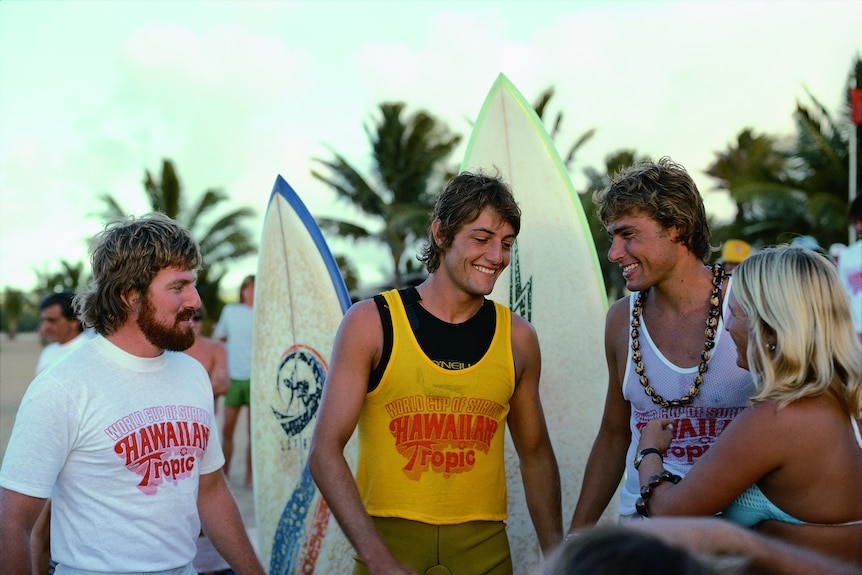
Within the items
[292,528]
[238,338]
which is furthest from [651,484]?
[238,338]

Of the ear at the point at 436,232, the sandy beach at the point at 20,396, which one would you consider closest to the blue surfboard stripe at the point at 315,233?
the ear at the point at 436,232

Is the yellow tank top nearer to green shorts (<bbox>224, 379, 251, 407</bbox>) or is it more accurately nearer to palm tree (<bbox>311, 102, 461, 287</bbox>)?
green shorts (<bbox>224, 379, 251, 407</bbox>)

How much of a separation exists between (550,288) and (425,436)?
169 cm

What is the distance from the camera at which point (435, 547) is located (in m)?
2.12

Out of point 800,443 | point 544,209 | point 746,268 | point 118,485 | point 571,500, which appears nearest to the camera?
point 800,443

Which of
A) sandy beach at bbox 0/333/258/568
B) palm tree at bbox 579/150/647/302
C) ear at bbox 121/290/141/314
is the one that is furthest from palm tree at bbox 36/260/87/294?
ear at bbox 121/290/141/314

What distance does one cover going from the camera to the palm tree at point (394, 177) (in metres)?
21.8

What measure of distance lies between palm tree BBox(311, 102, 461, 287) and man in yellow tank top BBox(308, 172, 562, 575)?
19.3 m

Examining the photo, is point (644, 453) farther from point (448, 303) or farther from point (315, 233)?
point (315, 233)

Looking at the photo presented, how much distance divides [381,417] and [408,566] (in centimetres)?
39

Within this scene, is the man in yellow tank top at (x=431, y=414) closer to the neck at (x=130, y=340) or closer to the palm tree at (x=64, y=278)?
the neck at (x=130, y=340)

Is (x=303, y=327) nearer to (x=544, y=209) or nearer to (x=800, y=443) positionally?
(x=544, y=209)

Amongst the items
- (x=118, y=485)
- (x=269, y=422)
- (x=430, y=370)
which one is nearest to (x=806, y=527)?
(x=430, y=370)

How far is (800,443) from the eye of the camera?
4.95ft
